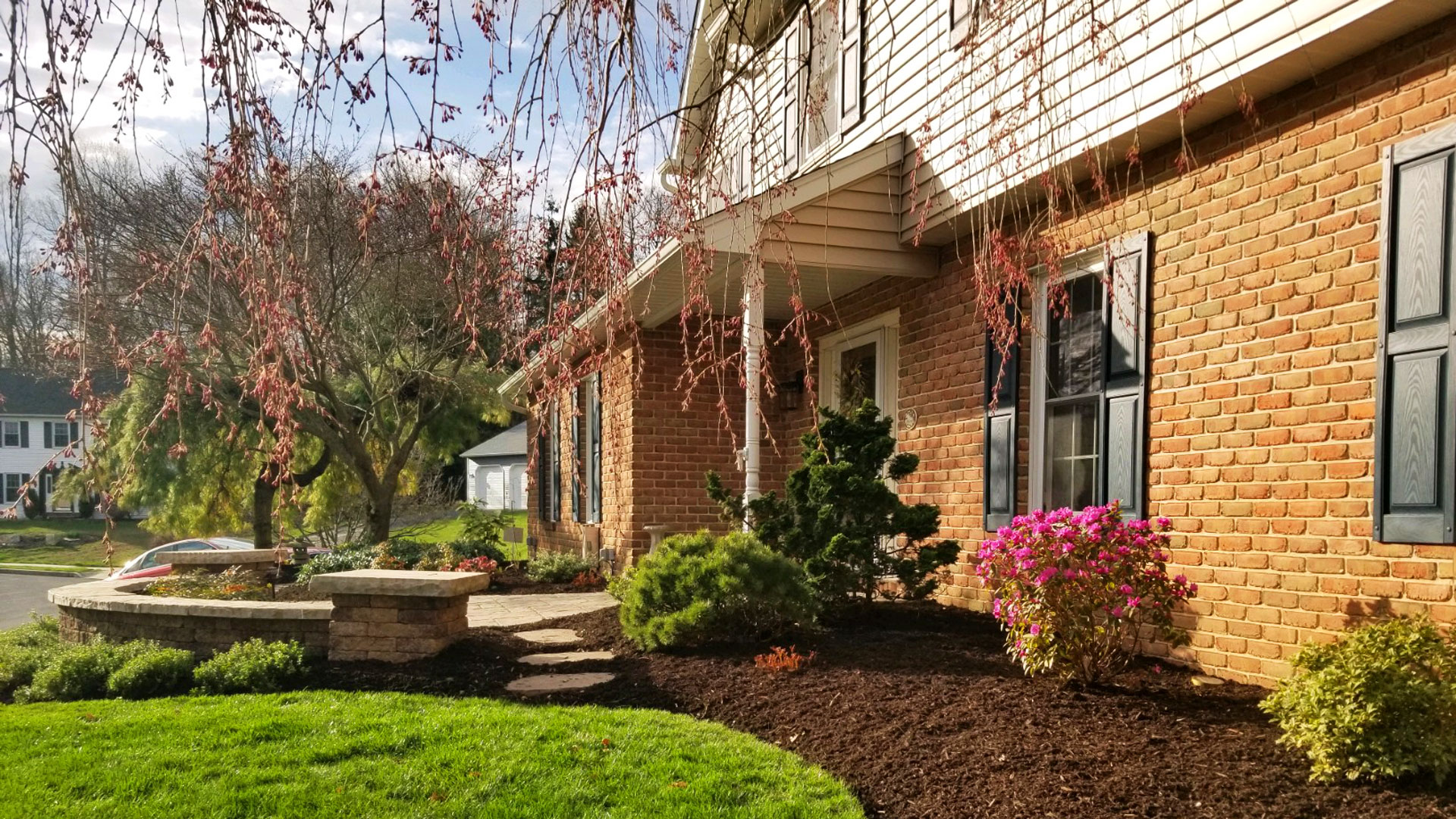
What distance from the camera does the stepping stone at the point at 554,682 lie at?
526 centimetres

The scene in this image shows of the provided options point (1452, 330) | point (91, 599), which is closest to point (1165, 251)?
point (1452, 330)

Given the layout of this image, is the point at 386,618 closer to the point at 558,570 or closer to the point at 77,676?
the point at 77,676

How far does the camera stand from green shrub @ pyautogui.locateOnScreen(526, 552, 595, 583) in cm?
1068

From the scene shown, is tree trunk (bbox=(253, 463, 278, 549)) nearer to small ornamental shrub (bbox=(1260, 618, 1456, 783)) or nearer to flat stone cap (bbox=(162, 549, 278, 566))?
flat stone cap (bbox=(162, 549, 278, 566))

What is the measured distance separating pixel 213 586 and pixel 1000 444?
6482mm

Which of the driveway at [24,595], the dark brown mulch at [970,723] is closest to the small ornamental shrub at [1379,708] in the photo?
the dark brown mulch at [970,723]

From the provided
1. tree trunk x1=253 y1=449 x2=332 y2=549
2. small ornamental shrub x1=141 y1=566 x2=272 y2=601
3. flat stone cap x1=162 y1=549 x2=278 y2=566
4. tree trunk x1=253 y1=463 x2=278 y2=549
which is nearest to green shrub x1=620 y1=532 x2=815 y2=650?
small ornamental shrub x1=141 y1=566 x2=272 y2=601

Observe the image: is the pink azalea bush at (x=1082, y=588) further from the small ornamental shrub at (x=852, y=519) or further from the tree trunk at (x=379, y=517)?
the tree trunk at (x=379, y=517)

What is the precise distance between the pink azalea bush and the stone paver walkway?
4144 mm

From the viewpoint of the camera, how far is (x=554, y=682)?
17.8ft

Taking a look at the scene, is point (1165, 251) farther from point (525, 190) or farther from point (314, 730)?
point (314, 730)

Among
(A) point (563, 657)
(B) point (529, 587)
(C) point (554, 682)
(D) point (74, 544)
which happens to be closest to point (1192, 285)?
(C) point (554, 682)

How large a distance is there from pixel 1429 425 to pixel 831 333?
556cm

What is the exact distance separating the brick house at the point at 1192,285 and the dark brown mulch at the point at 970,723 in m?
0.91
